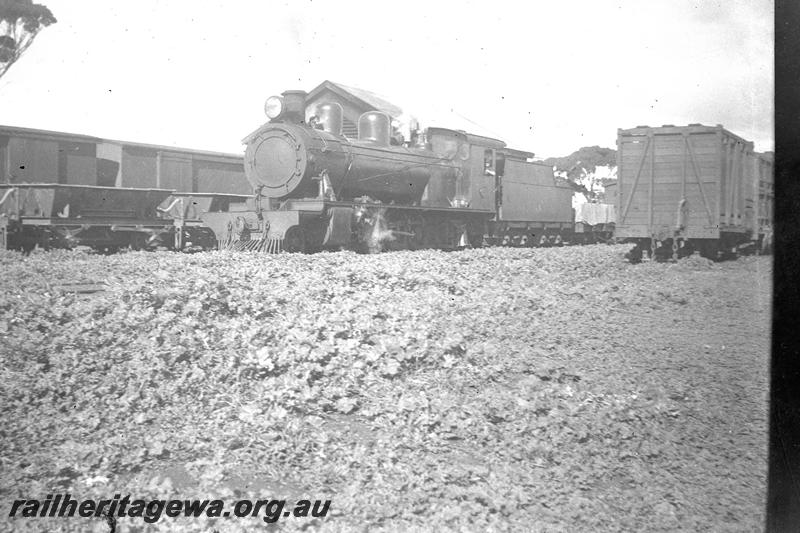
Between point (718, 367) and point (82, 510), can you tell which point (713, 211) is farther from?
point (82, 510)

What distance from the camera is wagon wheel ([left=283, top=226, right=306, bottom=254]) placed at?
39.1 ft

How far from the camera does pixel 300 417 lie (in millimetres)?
3994

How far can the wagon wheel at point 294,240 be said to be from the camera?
1193 cm

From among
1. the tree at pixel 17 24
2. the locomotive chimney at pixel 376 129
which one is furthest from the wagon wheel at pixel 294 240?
the tree at pixel 17 24

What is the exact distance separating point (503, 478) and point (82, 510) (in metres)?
2.15

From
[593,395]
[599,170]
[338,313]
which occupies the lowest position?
[593,395]

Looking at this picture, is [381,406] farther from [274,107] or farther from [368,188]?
[368,188]

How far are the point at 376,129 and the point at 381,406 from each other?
11.7m

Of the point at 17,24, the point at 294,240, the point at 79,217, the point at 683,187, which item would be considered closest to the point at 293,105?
the point at 294,240

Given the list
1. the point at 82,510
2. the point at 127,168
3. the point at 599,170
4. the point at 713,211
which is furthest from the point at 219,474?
the point at 599,170

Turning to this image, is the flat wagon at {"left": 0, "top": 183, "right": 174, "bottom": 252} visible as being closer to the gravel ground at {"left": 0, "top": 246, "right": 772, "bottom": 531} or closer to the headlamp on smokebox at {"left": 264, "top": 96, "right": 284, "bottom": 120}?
the headlamp on smokebox at {"left": 264, "top": 96, "right": 284, "bottom": 120}

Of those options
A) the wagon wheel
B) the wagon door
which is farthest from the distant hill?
the wagon wheel

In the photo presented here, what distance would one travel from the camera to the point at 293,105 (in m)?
12.7

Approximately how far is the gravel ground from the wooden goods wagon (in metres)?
7.35
